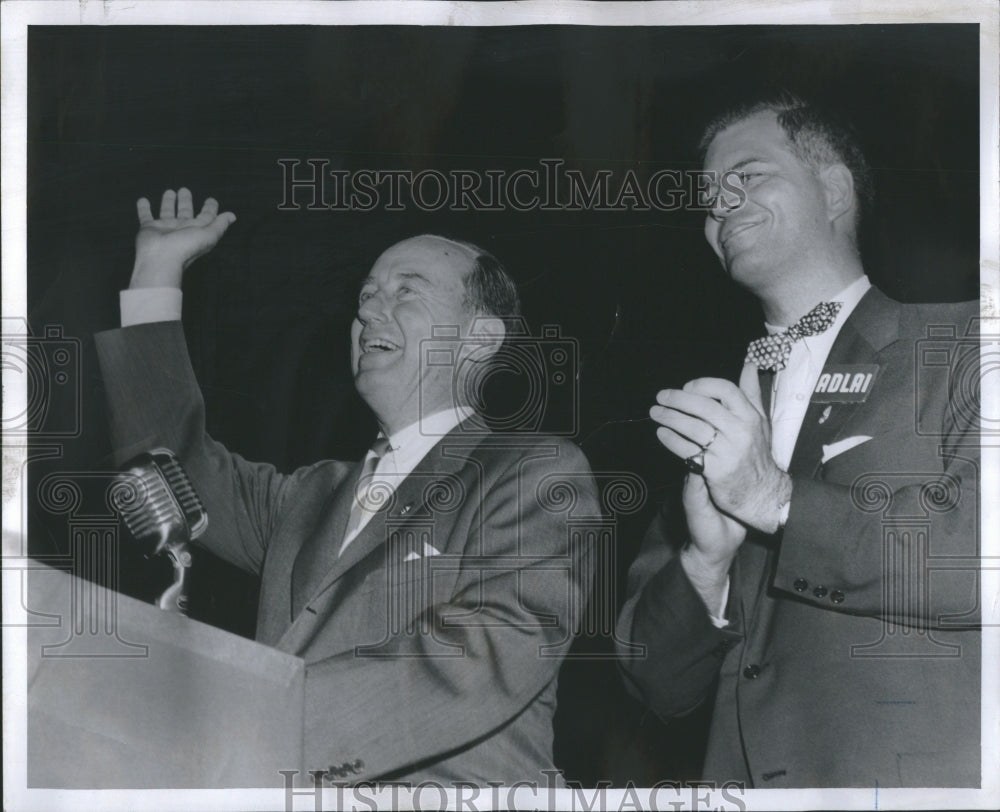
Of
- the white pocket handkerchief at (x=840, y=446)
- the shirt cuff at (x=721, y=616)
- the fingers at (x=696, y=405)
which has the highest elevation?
the fingers at (x=696, y=405)

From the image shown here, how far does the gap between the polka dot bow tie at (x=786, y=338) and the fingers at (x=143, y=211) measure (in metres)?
1.39

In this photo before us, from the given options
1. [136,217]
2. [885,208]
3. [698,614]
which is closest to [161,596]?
[136,217]

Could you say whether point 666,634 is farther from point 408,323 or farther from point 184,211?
point 184,211

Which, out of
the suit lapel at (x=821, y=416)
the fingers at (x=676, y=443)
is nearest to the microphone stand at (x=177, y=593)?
the fingers at (x=676, y=443)

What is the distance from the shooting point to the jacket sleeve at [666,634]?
7.62 ft

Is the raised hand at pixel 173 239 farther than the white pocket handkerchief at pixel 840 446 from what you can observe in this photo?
Yes

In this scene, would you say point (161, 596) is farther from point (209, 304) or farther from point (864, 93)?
point (864, 93)

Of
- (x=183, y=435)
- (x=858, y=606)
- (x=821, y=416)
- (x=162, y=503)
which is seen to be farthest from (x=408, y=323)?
(x=858, y=606)

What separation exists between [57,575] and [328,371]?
0.77 m

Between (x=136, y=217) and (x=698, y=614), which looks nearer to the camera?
(x=698, y=614)

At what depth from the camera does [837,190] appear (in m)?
2.40

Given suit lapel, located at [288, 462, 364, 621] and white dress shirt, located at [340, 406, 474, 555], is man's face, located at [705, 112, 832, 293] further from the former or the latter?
suit lapel, located at [288, 462, 364, 621]

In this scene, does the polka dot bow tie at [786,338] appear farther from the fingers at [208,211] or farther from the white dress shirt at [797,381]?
the fingers at [208,211]

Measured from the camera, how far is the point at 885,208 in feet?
7.94
